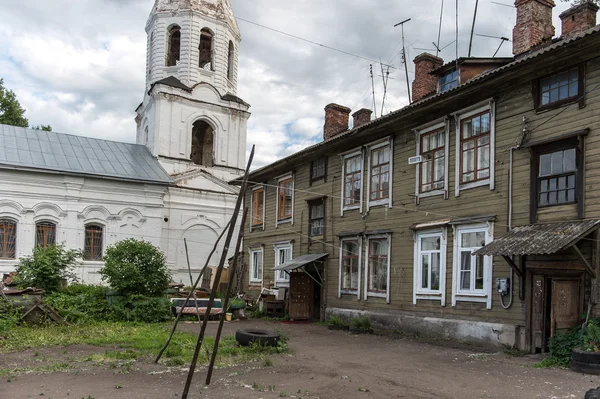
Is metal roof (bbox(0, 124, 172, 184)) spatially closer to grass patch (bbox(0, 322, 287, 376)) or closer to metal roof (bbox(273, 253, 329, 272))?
metal roof (bbox(273, 253, 329, 272))

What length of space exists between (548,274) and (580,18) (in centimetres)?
692

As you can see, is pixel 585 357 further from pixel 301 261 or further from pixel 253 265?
pixel 253 265

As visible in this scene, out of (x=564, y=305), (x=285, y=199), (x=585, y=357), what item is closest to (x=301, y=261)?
(x=285, y=199)

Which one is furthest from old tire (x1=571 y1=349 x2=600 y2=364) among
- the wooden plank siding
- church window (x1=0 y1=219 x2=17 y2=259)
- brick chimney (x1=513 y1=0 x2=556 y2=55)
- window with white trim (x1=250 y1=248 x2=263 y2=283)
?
church window (x1=0 y1=219 x2=17 y2=259)

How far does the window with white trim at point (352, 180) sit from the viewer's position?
19.1m

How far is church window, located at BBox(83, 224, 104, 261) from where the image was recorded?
29719mm

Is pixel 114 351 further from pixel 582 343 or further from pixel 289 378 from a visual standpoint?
pixel 582 343

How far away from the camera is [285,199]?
78.8 feet

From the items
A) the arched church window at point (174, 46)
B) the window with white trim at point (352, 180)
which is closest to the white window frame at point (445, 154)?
the window with white trim at point (352, 180)

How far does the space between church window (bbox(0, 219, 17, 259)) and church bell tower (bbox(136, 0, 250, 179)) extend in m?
8.95

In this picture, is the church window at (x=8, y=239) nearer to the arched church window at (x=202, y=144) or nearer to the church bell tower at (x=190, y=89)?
the church bell tower at (x=190, y=89)

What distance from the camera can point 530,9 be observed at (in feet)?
53.5

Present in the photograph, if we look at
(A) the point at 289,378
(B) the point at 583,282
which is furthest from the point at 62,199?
(B) the point at 583,282

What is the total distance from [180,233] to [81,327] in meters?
15.5
